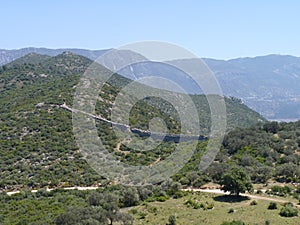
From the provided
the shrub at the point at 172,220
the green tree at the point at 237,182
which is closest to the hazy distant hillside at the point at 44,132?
the green tree at the point at 237,182

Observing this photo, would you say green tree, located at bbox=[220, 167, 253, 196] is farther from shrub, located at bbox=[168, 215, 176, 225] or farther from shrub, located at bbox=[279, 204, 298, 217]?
shrub, located at bbox=[168, 215, 176, 225]

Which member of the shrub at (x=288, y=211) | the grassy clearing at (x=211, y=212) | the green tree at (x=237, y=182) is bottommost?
the grassy clearing at (x=211, y=212)

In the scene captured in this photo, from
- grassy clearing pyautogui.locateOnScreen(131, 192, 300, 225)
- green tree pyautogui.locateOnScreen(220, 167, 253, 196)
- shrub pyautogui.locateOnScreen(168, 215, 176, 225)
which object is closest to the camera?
shrub pyautogui.locateOnScreen(168, 215, 176, 225)

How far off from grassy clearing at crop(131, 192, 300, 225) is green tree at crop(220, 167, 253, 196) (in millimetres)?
1032

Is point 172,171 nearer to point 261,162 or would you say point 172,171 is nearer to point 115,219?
point 261,162

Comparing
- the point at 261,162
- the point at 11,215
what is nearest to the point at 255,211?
the point at 261,162

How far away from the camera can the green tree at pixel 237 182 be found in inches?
1510

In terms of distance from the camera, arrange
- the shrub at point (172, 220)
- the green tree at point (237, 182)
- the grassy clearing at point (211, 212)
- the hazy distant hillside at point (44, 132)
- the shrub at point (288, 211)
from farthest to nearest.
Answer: the hazy distant hillside at point (44, 132)
the green tree at point (237, 182)
the shrub at point (288, 211)
the grassy clearing at point (211, 212)
the shrub at point (172, 220)

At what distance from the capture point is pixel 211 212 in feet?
112

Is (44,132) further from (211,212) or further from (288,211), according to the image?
(288,211)

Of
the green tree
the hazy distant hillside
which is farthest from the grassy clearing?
A: the hazy distant hillside

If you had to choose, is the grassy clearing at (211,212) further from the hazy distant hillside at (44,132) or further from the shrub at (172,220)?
the hazy distant hillside at (44,132)

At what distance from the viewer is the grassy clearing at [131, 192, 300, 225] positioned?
31.6 m

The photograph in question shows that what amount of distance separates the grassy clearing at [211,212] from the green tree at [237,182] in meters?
1.03
